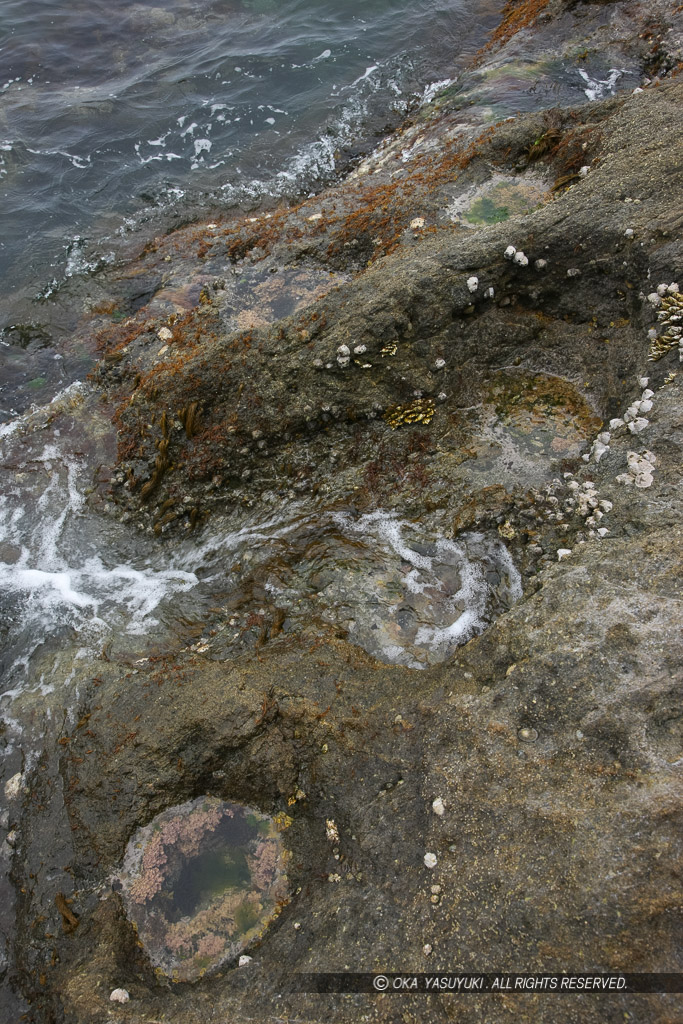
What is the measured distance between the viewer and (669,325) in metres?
6.02

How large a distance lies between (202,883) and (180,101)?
18.5 meters

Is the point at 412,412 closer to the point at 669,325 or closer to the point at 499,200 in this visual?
the point at 669,325

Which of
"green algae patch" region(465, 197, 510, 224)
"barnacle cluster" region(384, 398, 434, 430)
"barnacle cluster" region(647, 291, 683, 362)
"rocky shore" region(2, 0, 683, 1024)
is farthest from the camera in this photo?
"green algae patch" region(465, 197, 510, 224)

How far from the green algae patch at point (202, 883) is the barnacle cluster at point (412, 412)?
4.51m

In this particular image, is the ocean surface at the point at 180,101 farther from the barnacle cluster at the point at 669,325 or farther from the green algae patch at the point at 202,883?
the green algae patch at the point at 202,883

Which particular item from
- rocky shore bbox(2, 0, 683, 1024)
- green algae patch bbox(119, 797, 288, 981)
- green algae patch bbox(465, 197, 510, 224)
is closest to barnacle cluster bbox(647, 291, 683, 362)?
rocky shore bbox(2, 0, 683, 1024)

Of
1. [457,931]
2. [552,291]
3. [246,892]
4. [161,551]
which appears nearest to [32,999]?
[246,892]

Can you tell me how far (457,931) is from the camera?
12.6 ft

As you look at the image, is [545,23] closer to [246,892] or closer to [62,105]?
[62,105]

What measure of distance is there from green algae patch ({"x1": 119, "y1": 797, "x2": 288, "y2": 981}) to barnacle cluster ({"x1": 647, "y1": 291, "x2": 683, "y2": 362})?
19.6ft

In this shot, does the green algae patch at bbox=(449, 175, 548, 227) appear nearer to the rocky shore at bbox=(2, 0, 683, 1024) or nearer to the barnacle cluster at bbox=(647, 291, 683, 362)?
the rocky shore at bbox=(2, 0, 683, 1024)

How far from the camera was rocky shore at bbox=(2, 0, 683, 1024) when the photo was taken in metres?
3.86

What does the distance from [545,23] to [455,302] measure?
1251 cm

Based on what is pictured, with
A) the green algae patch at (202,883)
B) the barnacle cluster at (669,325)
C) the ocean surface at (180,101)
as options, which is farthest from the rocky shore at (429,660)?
the ocean surface at (180,101)
